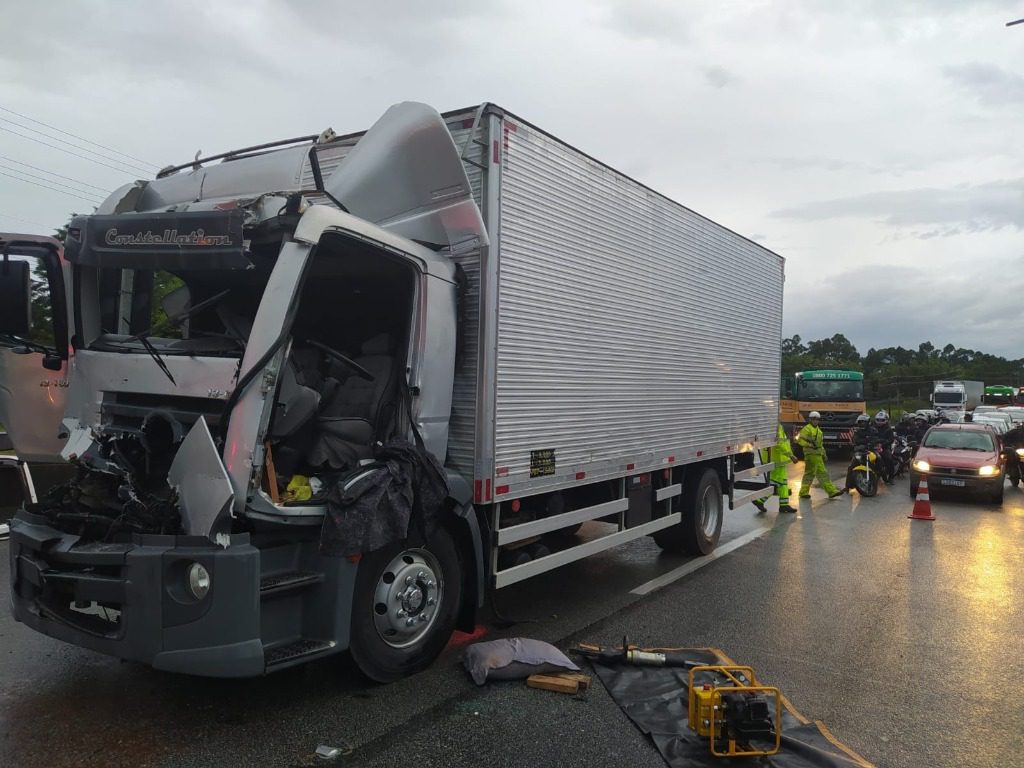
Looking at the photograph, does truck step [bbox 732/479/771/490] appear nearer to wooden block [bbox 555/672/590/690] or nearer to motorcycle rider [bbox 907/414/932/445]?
wooden block [bbox 555/672/590/690]

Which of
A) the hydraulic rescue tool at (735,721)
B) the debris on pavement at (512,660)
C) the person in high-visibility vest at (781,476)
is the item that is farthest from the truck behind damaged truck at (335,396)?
the person in high-visibility vest at (781,476)

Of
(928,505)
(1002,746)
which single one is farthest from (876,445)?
(1002,746)

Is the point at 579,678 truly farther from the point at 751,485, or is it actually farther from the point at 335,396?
the point at 751,485

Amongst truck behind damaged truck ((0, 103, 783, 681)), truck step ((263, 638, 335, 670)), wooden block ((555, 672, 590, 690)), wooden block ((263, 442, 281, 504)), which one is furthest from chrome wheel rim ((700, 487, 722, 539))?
wooden block ((263, 442, 281, 504))

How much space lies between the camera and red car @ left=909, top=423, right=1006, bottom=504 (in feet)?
44.0

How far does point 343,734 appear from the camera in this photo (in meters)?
3.79

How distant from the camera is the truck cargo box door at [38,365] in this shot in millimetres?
4422

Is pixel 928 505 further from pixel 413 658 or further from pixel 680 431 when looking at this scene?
pixel 413 658

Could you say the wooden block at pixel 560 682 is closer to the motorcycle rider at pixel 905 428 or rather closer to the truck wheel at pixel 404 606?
the truck wheel at pixel 404 606

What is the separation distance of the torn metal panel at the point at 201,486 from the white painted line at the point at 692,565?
13.6 feet

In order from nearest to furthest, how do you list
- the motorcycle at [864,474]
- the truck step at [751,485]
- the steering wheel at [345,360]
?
the steering wheel at [345,360] < the truck step at [751,485] < the motorcycle at [864,474]

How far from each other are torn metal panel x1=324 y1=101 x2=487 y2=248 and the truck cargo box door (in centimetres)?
174

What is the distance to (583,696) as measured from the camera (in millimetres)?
4336

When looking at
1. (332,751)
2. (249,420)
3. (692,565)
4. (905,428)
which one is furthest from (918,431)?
(249,420)
